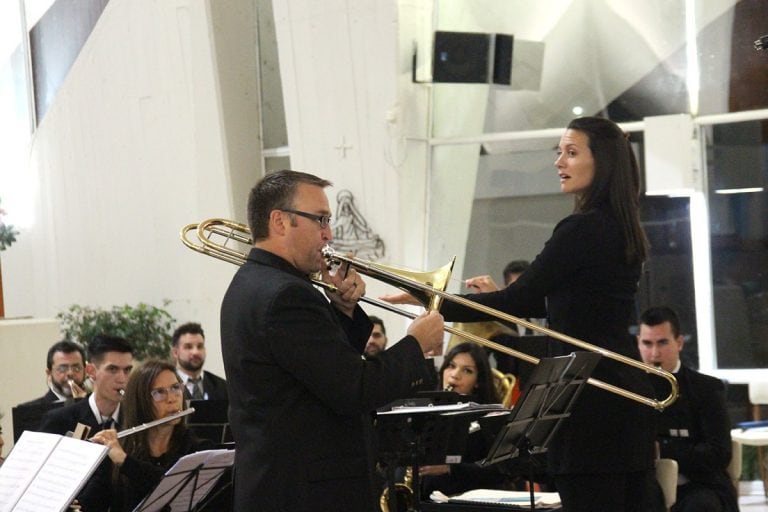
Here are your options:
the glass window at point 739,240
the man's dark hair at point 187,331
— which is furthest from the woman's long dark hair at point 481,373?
the glass window at point 739,240

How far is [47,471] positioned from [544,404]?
1.63m

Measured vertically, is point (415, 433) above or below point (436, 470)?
above

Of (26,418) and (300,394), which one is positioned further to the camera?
(26,418)

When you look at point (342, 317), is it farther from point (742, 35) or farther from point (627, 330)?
point (742, 35)

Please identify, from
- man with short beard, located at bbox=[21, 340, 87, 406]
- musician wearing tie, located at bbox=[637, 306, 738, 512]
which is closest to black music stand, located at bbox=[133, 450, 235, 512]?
musician wearing tie, located at bbox=[637, 306, 738, 512]

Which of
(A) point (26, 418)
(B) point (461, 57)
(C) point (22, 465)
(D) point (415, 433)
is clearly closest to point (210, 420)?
(A) point (26, 418)

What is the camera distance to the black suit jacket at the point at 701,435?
579 centimetres

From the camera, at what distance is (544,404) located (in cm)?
392

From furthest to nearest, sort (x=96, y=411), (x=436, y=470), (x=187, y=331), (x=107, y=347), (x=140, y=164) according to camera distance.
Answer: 1. (x=140, y=164)
2. (x=187, y=331)
3. (x=107, y=347)
4. (x=436, y=470)
5. (x=96, y=411)

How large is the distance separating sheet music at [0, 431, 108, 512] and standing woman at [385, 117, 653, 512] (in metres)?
1.26

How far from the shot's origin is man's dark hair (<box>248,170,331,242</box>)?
11.0 feet

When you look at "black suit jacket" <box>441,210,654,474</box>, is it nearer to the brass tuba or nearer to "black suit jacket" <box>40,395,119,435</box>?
the brass tuba

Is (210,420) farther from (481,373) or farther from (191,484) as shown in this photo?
(481,373)

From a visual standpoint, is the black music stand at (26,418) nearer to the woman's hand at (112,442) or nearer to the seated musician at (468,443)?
the woman's hand at (112,442)
